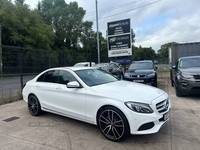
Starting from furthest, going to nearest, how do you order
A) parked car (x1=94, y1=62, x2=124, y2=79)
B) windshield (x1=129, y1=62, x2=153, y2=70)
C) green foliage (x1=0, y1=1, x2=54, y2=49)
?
green foliage (x1=0, y1=1, x2=54, y2=49) < parked car (x1=94, y1=62, x2=124, y2=79) < windshield (x1=129, y1=62, x2=153, y2=70)

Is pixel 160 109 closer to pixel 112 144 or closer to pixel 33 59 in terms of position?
pixel 112 144

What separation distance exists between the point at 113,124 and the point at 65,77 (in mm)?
1726

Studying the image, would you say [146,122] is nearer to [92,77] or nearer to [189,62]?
[92,77]

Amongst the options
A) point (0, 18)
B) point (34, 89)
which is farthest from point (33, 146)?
point (0, 18)

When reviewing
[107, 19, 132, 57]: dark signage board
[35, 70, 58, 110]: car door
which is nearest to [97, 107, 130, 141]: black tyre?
[35, 70, 58, 110]: car door

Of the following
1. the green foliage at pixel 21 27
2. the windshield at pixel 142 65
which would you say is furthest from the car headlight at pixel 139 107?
the green foliage at pixel 21 27

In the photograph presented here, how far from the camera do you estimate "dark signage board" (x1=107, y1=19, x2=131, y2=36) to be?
1214 cm

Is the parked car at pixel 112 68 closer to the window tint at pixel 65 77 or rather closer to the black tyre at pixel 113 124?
the window tint at pixel 65 77

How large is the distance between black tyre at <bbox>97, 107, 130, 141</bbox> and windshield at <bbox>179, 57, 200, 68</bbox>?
5059 mm

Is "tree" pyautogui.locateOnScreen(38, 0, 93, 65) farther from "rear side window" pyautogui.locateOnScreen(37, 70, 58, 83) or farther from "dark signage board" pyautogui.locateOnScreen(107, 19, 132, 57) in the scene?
"rear side window" pyautogui.locateOnScreen(37, 70, 58, 83)

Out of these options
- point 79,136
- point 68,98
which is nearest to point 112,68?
point 68,98

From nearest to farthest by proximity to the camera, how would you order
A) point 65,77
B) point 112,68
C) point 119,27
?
point 65,77
point 112,68
point 119,27

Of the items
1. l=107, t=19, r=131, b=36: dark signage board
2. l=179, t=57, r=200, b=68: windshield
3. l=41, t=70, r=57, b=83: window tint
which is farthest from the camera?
l=107, t=19, r=131, b=36: dark signage board

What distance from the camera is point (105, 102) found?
2.96 m
